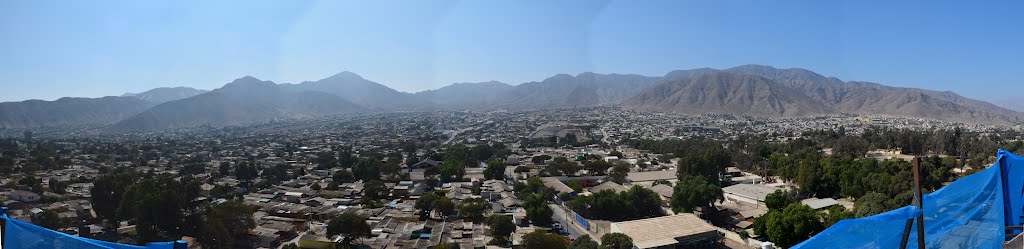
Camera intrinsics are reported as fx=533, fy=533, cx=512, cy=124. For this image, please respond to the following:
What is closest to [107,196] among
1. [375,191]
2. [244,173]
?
[244,173]

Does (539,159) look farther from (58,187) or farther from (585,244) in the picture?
(58,187)

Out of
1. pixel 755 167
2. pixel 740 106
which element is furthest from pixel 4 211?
pixel 740 106

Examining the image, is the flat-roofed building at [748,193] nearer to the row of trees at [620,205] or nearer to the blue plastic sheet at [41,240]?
the row of trees at [620,205]

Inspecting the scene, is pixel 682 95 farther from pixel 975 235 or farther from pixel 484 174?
pixel 975 235

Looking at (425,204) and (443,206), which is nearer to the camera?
(443,206)

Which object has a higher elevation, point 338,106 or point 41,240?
point 338,106
